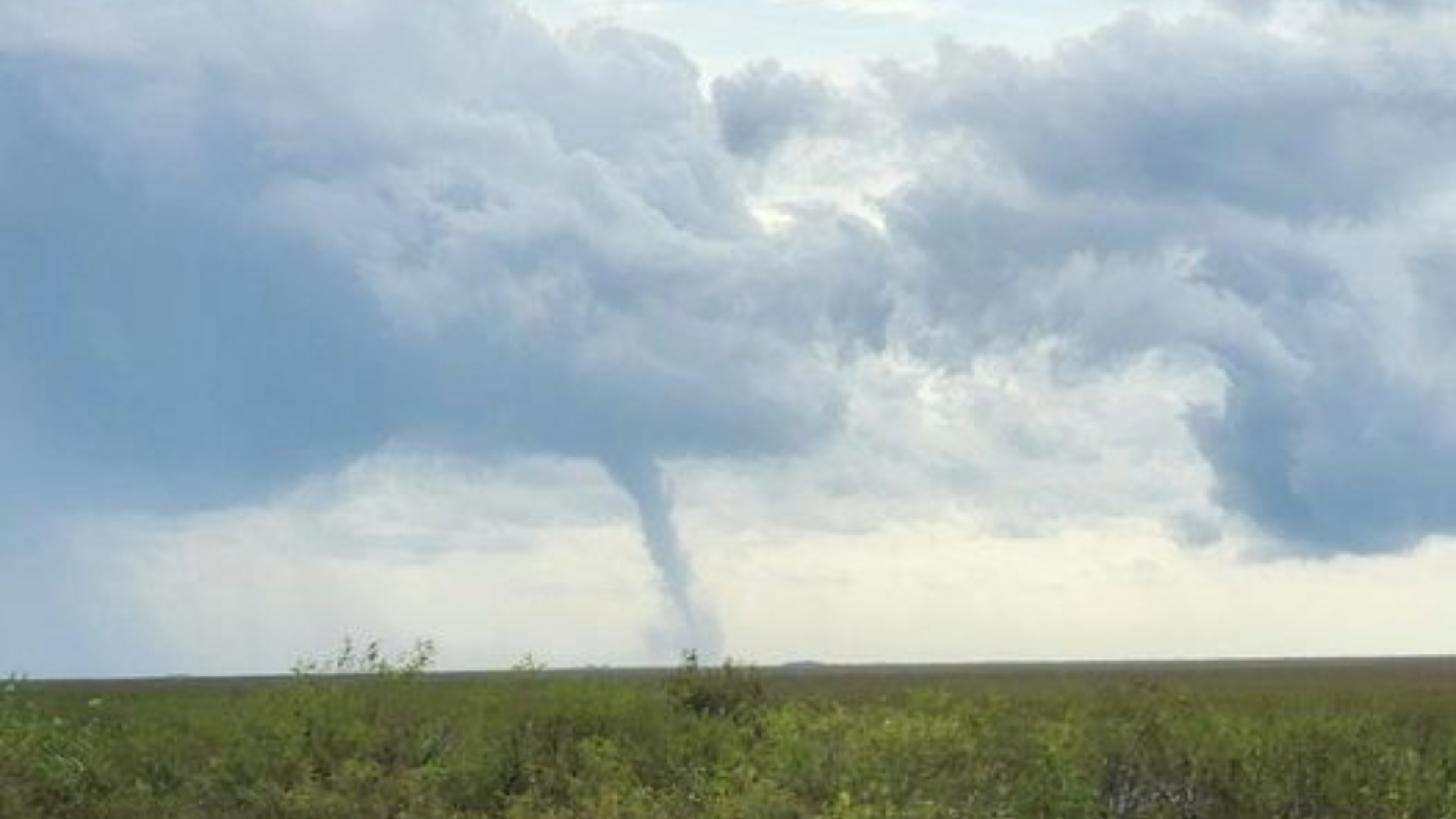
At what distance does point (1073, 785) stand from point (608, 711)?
510 centimetres

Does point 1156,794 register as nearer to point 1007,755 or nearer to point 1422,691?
point 1007,755

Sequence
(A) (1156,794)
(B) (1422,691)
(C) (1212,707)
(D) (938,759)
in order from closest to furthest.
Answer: (D) (938,759) < (A) (1156,794) < (C) (1212,707) < (B) (1422,691)

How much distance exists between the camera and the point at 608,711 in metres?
23.4

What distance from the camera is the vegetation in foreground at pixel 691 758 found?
20.6m

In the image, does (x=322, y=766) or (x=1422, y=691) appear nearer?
(x=322, y=766)

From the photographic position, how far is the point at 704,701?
84.1 ft

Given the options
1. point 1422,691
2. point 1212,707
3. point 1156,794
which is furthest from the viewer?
point 1422,691

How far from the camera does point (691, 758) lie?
2295 cm

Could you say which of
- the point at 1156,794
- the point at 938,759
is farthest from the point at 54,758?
the point at 1156,794

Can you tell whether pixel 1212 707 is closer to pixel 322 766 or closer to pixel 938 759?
pixel 938 759

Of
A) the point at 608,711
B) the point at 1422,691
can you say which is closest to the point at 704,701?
the point at 608,711

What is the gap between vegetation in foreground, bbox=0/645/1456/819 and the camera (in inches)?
813

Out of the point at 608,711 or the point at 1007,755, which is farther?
the point at 608,711

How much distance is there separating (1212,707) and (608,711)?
6.59 m
